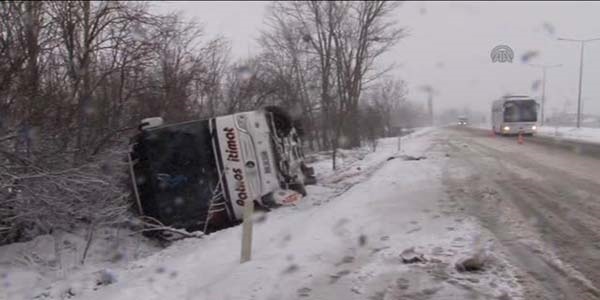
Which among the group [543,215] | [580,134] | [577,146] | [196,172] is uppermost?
[196,172]

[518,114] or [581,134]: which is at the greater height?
[518,114]

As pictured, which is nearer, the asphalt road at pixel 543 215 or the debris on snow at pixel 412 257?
the asphalt road at pixel 543 215

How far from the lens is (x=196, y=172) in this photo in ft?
33.6

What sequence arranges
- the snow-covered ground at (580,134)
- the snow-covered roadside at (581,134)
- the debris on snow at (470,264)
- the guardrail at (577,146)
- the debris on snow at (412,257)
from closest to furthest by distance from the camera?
1. the debris on snow at (470,264)
2. the debris on snow at (412,257)
3. the guardrail at (577,146)
4. the snow-covered roadside at (581,134)
5. the snow-covered ground at (580,134)

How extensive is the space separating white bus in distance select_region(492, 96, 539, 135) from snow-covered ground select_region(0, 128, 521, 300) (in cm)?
3262

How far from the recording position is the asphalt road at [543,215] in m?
5.71

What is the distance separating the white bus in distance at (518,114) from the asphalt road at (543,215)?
81.5 feet

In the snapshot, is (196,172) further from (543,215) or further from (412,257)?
(543,215)

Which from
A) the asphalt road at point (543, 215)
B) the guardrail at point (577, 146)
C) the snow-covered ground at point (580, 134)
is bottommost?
the snow-covered ground at point (580, 134)

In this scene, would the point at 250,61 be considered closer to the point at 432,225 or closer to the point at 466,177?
the point at 466,177

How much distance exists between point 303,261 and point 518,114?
38.2 meters

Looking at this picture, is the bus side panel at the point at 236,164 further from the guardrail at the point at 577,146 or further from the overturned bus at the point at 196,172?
the guardrail at the point at 577,146

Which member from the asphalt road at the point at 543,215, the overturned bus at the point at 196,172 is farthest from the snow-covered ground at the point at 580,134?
the overturned bus at the point at 196,172

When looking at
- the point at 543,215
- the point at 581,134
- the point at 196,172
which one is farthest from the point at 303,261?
the point at 581,134
